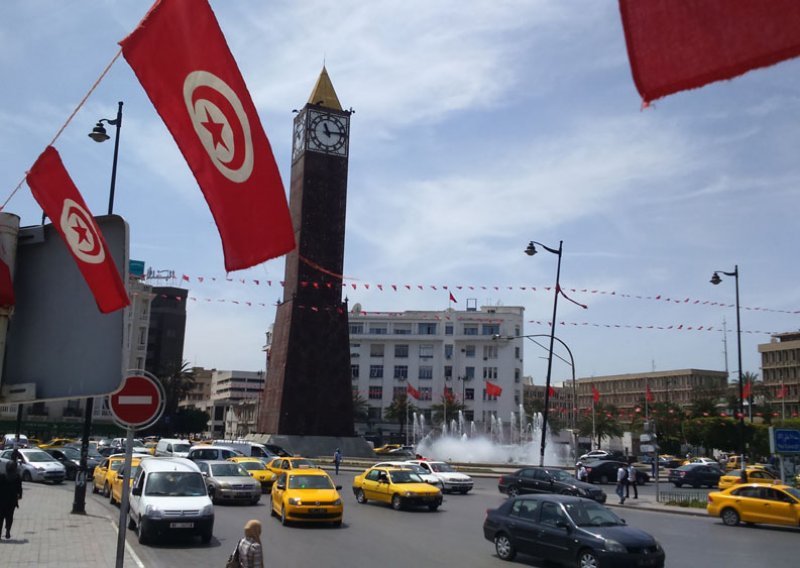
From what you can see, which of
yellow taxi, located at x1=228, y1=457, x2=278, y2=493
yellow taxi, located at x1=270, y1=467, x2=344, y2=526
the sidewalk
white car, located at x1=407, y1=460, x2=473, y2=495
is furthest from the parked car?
white car, located at x1=407, y1=460, x2=473, y2=495

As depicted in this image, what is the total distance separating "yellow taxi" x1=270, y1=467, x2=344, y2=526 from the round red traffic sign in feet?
39.3

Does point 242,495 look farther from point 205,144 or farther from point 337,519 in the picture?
point 205,144

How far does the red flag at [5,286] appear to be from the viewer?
3.72 metres

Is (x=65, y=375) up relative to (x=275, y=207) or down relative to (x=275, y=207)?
down

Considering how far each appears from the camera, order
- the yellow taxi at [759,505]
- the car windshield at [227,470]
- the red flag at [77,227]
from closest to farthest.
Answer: the red flag at [77,227] < the yellow taxi at [759,505] < the car windshield at [227,470]

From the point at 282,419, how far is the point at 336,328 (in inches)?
300

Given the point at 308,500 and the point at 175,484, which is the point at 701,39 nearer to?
the point at 175,484

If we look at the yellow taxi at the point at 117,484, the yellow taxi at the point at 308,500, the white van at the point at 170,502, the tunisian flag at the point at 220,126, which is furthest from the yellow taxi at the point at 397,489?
the tunisian flag at the point at 220,126

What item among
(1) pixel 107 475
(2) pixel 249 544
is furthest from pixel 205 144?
(1) pixel 107 475

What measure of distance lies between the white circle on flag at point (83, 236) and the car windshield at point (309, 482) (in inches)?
664

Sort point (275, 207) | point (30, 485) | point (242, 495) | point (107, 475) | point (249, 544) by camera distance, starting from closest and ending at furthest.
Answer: point (275, 207), point (249, 544), point (242, 495), point (107, 475), point (30, 485)

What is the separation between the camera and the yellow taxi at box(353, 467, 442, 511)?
77.8 feet

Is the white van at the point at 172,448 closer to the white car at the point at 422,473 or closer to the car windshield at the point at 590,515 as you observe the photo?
the white car at the point at 422,473

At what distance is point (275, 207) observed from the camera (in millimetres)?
5102
